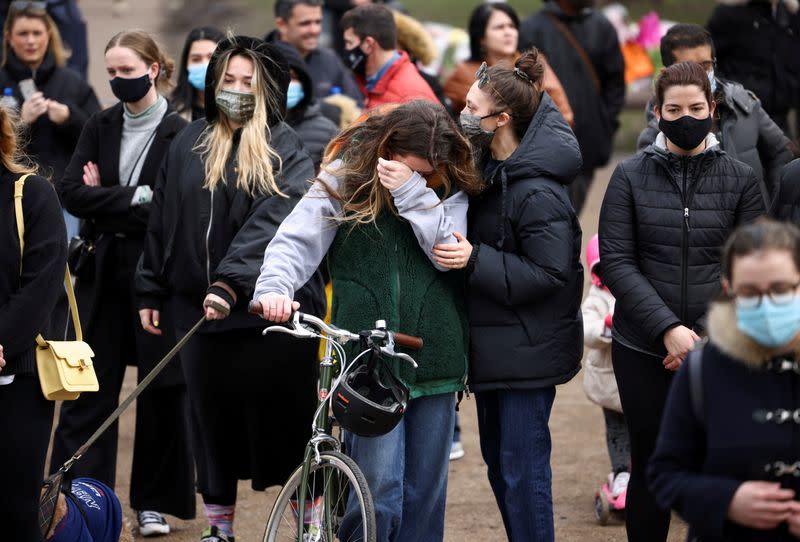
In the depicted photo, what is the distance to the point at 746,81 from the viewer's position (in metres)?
8.40

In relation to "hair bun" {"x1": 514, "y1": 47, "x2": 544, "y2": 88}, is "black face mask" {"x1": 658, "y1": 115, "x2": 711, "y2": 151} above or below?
below

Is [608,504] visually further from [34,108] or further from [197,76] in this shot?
[34,108]

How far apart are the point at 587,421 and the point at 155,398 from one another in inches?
106

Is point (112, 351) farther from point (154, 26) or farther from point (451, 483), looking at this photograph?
point (154, 26)

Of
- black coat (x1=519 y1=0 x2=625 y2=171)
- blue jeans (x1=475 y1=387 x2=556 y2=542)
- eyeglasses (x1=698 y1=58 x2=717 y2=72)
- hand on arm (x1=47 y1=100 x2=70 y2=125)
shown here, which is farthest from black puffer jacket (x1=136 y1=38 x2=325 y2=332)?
black coat (x1=519 y1=0 x2=625 y2=171)

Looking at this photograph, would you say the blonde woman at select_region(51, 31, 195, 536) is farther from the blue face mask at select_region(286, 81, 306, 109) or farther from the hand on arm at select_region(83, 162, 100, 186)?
the blue face mask at select_region(286, 81, 306, 109)

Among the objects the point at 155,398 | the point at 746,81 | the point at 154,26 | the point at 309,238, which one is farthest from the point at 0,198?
the point at 154,26

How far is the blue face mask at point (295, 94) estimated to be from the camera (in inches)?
265

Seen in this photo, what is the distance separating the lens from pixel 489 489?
22.5 feet

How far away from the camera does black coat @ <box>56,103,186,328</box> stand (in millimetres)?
6133

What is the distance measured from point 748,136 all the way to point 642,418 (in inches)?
61.5

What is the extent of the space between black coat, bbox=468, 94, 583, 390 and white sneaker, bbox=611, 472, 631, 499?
4.54 ft

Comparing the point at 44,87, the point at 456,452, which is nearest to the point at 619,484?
the point at 456,452

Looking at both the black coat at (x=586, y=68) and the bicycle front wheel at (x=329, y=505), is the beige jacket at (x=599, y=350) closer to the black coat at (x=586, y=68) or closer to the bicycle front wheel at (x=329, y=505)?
the bicycle front wheel at (x=329, y=505)
